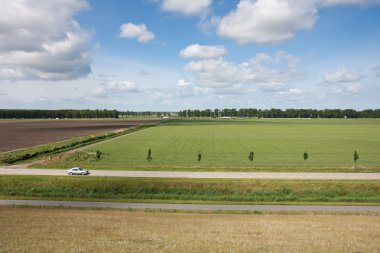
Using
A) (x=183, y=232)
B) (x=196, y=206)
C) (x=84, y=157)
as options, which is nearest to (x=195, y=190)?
(x=196, y=206)

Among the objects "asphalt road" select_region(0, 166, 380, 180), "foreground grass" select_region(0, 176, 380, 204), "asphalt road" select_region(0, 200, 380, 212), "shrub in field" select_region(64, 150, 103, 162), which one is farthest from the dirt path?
"shrub in field" select_region(64, 150, 103, 162)

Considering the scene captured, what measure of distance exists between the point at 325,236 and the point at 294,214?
328 inches

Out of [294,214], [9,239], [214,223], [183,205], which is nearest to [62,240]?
[9,239]

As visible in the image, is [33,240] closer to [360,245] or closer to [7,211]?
[7,211]

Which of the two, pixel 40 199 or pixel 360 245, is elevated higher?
pixel 360 245

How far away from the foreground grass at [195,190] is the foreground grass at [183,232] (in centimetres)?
793

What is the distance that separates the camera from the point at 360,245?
16312 mm

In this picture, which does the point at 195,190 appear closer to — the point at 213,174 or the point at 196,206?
the point at 196,206

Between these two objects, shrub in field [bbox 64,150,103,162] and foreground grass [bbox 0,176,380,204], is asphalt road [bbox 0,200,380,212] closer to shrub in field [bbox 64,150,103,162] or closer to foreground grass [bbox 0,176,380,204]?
foreground grass [bbox 0,176,380,204]

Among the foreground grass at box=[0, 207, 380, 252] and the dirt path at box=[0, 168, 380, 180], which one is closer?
the foreground grass at box=[0, 207, 380, 252]

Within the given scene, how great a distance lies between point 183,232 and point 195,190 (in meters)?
16.0

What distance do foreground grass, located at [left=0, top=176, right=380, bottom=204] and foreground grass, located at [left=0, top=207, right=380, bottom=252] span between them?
26.0ft

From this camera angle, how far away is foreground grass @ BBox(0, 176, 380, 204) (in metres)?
33.3

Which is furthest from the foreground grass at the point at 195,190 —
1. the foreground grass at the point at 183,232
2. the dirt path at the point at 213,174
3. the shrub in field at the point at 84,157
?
the shrub in field at the point at 84,157
